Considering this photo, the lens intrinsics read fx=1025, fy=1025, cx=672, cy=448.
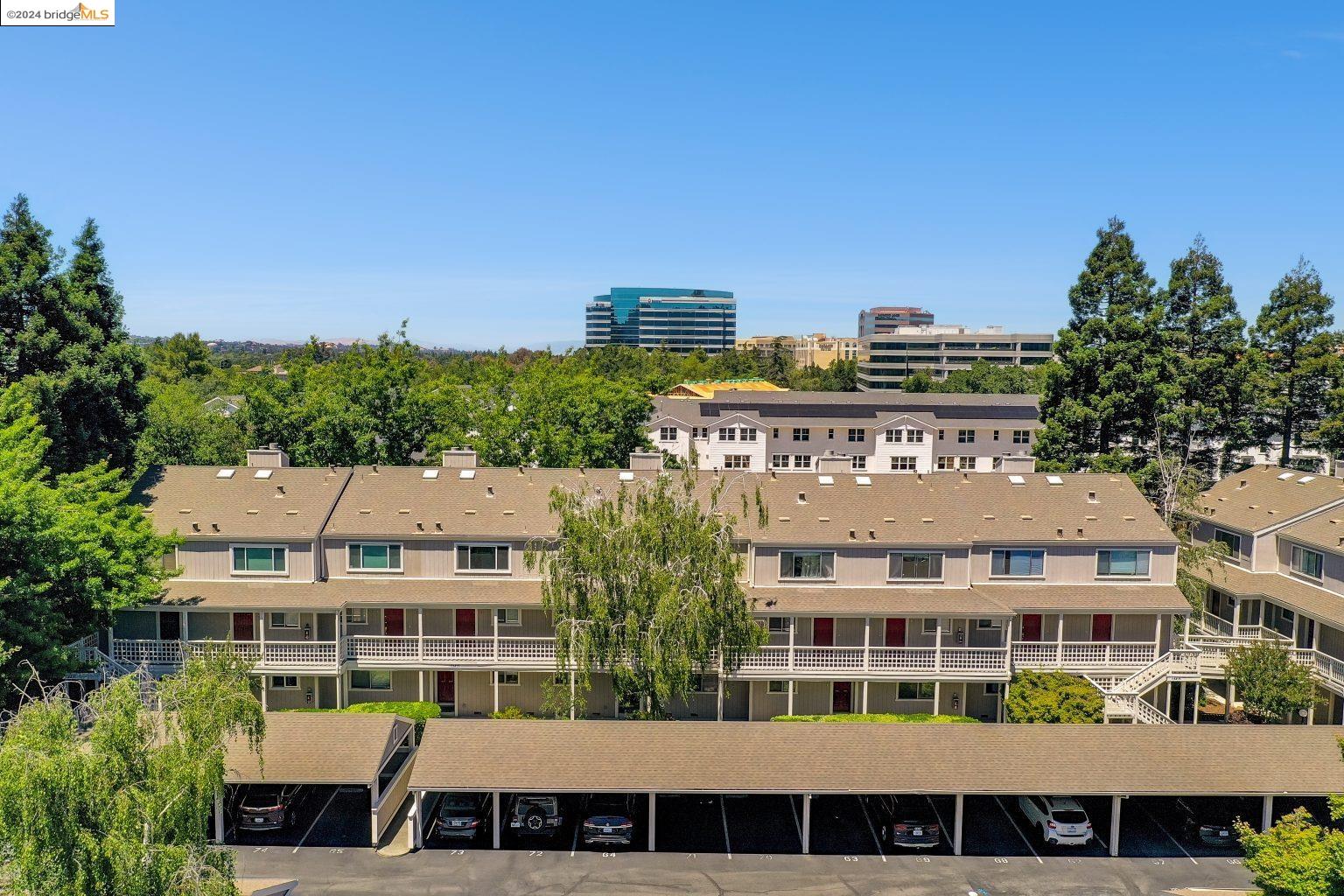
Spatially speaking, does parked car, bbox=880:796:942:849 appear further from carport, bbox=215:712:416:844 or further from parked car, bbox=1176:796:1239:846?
carport, bbox=215:712:416:844

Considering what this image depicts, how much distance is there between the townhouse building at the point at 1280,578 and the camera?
4003 cm

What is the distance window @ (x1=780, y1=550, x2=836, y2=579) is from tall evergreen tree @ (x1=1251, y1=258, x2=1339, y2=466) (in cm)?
3505

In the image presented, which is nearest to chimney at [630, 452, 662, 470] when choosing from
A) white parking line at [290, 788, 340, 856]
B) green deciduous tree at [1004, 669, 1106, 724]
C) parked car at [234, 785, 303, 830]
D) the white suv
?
green deciduous tree at [1004, 669, 1106, 724]

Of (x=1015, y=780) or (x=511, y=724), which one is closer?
(x=1015, y=780)

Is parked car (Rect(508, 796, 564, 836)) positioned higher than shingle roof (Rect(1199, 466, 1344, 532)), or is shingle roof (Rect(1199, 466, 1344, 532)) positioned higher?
shingle roof (Rect(1199, 466, 1344, 532))

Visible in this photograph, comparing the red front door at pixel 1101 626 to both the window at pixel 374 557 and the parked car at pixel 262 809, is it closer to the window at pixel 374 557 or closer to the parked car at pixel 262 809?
the window at pixel 374 557

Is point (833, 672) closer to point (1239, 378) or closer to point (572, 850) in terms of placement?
point (572, 850)

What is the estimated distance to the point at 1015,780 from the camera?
3044 centimetres

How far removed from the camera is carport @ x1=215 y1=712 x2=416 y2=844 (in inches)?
1181

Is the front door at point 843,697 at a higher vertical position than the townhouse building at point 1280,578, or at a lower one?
lower

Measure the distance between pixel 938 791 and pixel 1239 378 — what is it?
4264cm

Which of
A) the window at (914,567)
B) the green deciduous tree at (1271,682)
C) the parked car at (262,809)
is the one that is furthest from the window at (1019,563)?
the parked car at (262,809)

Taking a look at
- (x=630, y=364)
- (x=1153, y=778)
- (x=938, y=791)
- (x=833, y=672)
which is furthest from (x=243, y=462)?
(x=630, y=364)

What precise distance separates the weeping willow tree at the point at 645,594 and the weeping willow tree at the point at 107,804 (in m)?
14.6
